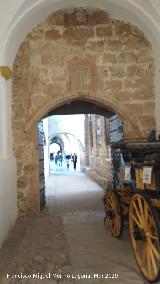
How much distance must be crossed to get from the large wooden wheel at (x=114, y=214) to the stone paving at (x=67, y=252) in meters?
0.12

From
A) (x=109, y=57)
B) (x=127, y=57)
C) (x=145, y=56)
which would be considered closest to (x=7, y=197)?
(x=109, y=57)

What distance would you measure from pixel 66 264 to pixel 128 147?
56.3 inches

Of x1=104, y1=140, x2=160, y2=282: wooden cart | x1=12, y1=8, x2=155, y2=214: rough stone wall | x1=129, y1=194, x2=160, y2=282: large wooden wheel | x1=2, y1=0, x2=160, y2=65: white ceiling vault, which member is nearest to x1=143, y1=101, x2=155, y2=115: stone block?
x1=12, y1=8, x2=155, y2=214: rough stone wall

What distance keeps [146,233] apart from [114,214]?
1.51 metres

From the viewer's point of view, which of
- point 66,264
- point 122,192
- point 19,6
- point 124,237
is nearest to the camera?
point 66,264

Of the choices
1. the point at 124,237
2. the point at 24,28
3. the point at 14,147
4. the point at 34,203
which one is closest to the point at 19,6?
the point at 24,28

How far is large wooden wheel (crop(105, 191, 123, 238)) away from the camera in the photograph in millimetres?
4203

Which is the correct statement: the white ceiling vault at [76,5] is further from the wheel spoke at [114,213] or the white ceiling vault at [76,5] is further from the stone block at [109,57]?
the wheel spoke at [114,213]

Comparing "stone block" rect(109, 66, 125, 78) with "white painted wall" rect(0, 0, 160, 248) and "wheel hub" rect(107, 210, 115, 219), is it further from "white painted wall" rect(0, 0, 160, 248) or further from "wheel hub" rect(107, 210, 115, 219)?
"wheel hub" rect(107, 210, 115, 219)

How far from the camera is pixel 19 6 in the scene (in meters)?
5.04

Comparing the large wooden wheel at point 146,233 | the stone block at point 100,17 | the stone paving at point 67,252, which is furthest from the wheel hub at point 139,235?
the stone block at point 100,17

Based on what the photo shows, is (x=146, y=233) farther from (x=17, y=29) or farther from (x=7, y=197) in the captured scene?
(x=17, y=29)

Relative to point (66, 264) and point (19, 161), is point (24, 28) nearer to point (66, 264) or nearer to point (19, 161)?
point (19, 161)

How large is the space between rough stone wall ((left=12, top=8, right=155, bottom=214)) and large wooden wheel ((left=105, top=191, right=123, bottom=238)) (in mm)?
1692
